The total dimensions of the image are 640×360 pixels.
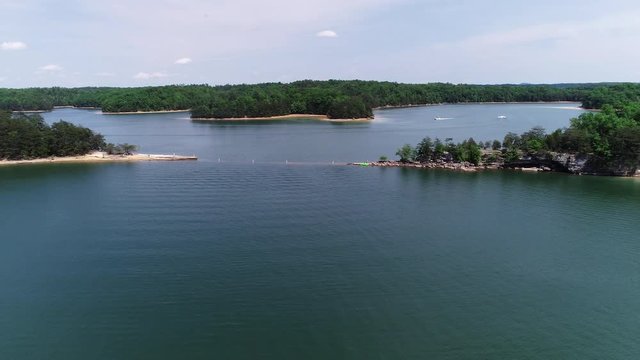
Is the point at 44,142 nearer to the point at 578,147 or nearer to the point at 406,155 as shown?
the point at 406,155

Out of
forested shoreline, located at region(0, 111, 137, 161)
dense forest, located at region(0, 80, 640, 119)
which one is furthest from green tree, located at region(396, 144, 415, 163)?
dense forest, located at region(0, 80, 640, 119)

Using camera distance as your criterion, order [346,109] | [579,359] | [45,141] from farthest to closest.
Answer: [346,109] → [45,141] → [579,359]

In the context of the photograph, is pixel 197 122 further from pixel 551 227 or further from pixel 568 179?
pixel 551 227

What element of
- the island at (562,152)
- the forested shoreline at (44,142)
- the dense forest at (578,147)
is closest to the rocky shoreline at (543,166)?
the island at (562,152)

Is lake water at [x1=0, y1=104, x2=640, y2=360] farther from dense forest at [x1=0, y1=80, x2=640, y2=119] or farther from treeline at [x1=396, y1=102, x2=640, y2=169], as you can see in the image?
dense forest at [x1=0, y1=80, x2=640, y2=119]

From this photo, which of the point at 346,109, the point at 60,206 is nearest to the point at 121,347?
the point at 60,206

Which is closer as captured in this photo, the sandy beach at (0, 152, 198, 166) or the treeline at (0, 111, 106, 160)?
the sandy beach at (0, 152, 198, 166)
